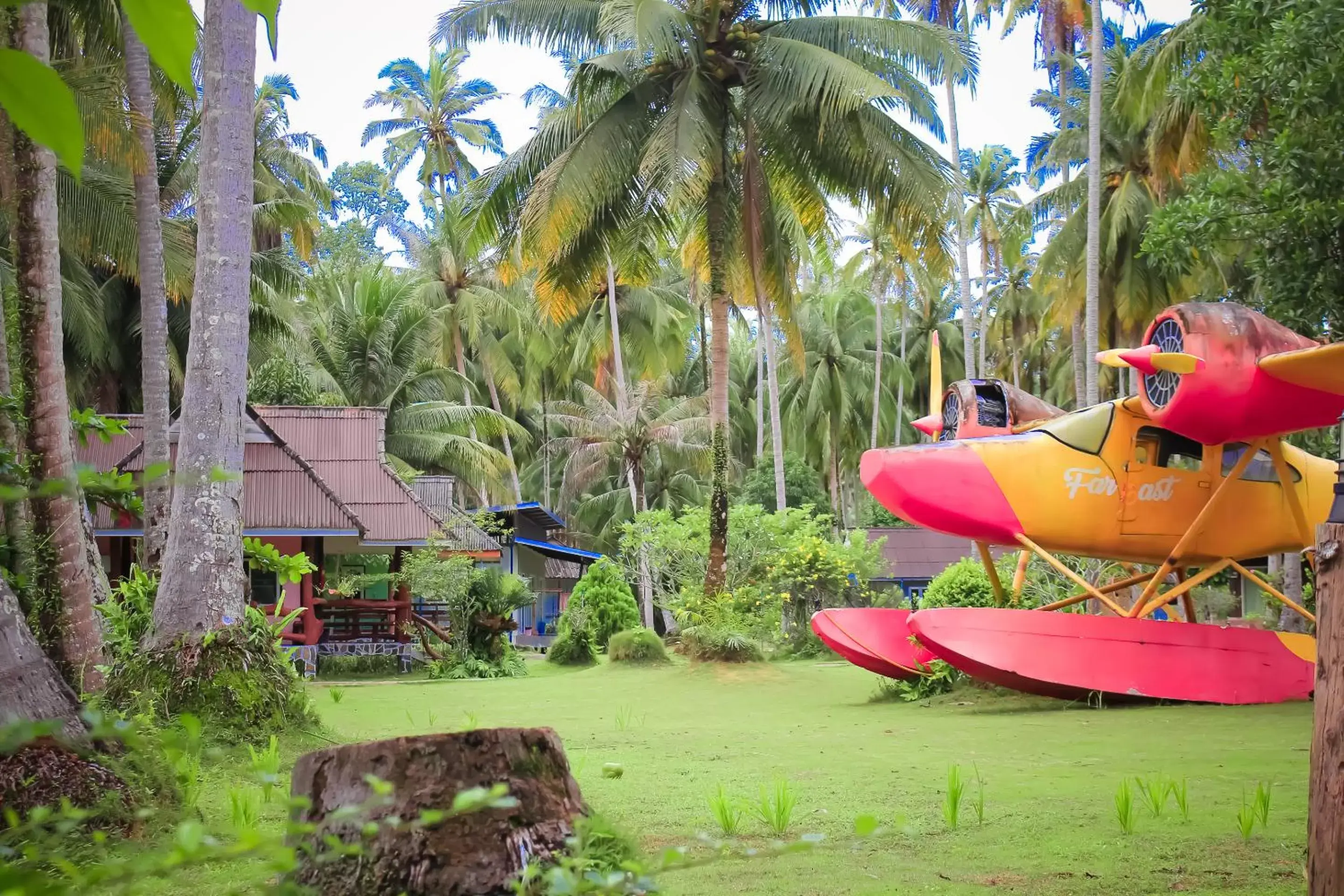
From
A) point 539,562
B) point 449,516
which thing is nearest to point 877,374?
point 539,562

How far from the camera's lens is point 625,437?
132 feet

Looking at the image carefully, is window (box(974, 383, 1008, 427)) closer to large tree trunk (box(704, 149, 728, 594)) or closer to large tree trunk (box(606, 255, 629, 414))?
large tree trunk (box(704, 149, 728, 594))

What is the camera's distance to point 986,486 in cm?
1212

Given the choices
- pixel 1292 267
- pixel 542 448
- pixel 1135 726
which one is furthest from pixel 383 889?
pixel 542 448

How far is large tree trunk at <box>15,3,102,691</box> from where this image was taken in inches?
334

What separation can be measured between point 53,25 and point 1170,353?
12.1m

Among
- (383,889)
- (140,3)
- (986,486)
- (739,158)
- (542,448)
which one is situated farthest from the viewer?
(542,448)

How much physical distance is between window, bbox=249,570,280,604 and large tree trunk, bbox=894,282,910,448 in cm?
2954

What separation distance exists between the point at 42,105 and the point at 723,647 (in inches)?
633

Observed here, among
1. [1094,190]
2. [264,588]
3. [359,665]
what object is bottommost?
[359,665]

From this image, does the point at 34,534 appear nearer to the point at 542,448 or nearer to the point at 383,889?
the point at 383,889

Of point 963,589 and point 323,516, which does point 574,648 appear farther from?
point 963,589

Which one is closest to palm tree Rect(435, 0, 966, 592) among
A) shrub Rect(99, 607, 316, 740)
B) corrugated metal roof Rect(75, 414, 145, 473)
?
corrugated metal roof Rect(75, 414, 145, 473)

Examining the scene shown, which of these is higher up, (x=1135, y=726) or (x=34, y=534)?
(x=34, y=534)
